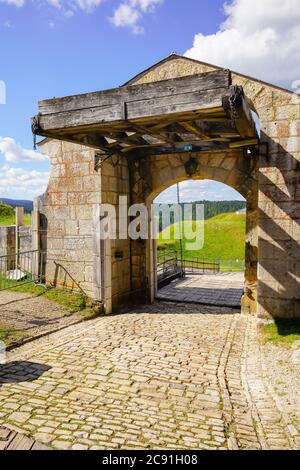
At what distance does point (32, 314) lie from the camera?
25.3ft

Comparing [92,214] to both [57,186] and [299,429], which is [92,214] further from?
[299,429]

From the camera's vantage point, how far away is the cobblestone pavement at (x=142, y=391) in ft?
12.2

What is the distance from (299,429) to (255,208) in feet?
17.7

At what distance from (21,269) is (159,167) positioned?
5.64 m

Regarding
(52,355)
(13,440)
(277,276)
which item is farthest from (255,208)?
(13,440)

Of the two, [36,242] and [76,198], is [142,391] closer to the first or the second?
[76,198]

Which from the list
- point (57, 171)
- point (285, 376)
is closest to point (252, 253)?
point (285, 376)

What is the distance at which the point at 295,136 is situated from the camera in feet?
24.0

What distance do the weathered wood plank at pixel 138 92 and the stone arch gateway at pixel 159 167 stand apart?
0.6 inches

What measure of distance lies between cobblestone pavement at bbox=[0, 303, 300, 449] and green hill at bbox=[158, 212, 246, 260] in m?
26.0

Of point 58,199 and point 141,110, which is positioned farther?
point 58,199

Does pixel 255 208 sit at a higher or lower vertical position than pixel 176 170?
lower
